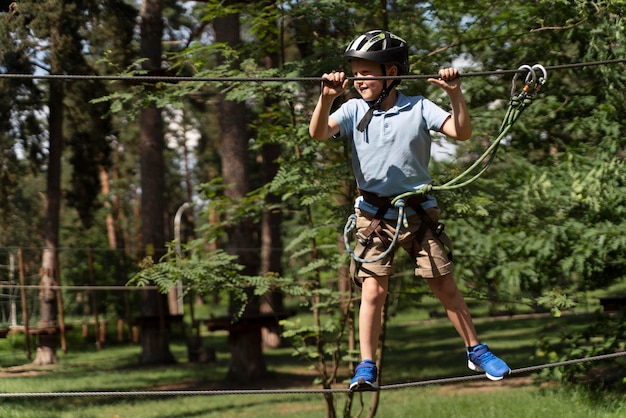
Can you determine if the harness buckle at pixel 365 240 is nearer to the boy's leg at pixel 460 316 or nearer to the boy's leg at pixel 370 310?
the boy's leg at pixel 370 310

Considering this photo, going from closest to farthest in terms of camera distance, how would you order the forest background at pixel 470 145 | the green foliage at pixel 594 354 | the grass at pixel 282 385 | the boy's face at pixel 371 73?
1. the boy's face at pixel 371 73
2. the forest background at pixel 470 145
3. the green foliage at pixel 594 354
4. the grass at pixel 282 385

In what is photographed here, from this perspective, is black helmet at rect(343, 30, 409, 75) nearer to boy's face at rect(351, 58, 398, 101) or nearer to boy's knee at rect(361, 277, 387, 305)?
boy's face at rect(351, 58, 398, 101)

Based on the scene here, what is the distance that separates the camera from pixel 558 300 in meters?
8.30

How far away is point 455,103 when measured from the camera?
4.39m

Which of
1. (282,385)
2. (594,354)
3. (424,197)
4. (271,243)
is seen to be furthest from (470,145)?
(271,243)

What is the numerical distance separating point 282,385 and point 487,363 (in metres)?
12.5

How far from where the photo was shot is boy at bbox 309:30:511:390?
4.61 m

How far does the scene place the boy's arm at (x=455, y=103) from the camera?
14.3 ft

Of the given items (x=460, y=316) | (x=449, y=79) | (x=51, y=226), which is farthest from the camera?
(x=51, y=226)

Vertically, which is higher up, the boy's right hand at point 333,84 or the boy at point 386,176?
the boy's right hand at point 333,84

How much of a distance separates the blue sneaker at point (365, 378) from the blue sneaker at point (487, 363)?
0.54 meters

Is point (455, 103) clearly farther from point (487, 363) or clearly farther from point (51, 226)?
point (51, 226)

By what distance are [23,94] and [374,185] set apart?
16063 mm

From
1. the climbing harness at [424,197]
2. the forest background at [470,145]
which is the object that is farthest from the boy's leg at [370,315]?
the forest background at [470,145]
